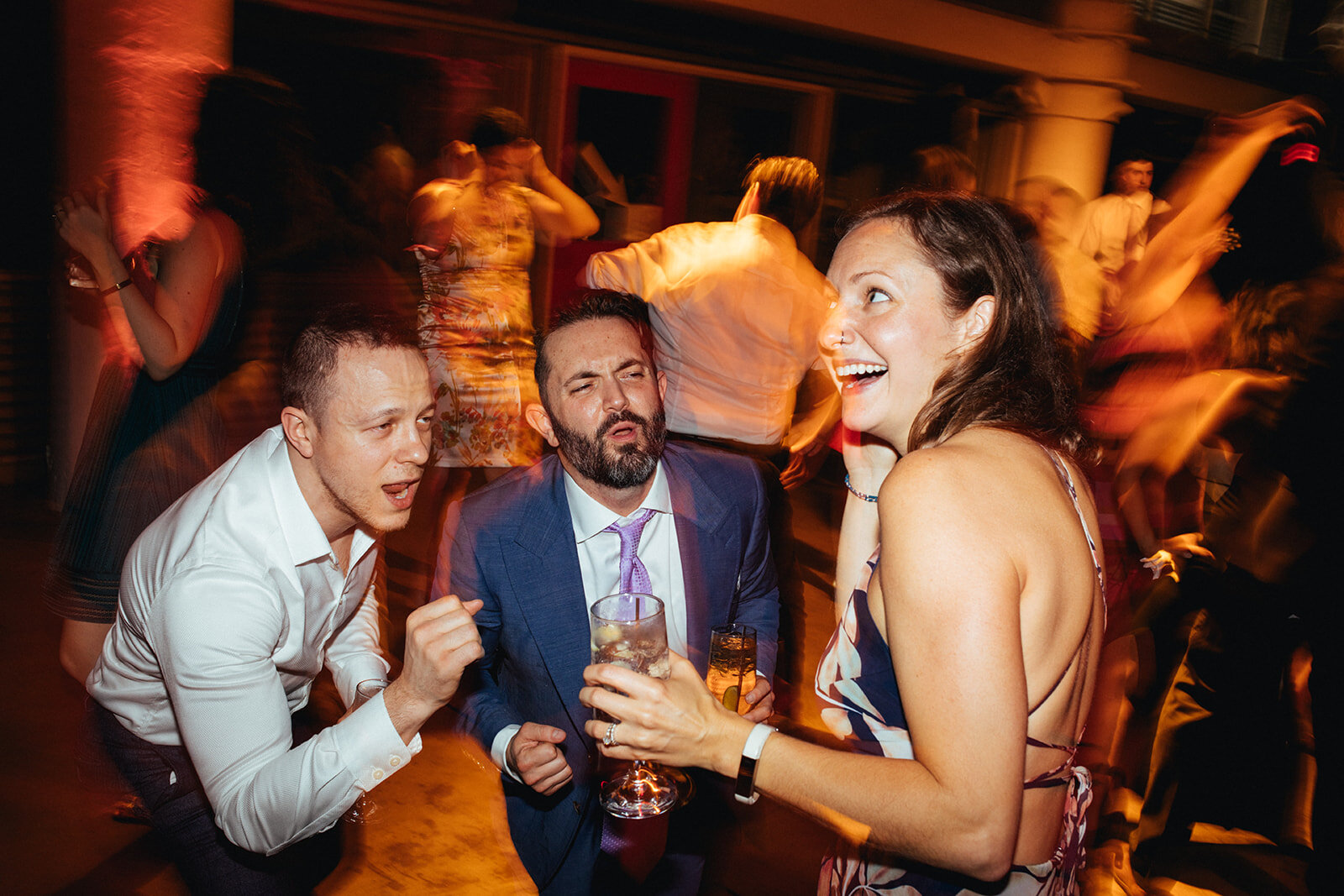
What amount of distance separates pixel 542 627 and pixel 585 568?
22 centimetres

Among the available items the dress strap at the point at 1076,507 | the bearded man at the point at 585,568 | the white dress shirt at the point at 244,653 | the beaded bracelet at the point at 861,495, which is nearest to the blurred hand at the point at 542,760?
the bearded man at the point at 585,568

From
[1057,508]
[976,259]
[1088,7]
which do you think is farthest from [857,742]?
[1088,7]

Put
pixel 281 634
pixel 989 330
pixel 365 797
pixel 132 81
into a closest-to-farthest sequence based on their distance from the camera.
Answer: pixel 989 330, pixel 281 634, pixel 365 797, pixel 132 81

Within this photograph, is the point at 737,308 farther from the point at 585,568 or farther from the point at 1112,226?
the point at 1112,226

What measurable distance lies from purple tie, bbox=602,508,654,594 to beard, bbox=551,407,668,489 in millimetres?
Result: 101

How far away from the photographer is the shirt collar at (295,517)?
1818mm

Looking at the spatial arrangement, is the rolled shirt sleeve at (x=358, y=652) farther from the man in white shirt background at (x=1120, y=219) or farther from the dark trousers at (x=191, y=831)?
the man in white shirt background at (x=1120, y=219)

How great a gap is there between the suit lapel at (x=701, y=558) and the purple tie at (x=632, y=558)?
0.34ft

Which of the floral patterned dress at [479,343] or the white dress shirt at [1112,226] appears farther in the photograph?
the white dress shirt at [1112,226]

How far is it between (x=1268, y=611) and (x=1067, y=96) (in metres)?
4.08

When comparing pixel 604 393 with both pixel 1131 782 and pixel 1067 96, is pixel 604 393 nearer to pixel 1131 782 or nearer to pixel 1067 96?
pixel 1131 782

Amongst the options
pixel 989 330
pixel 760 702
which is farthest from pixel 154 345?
pixel 989 330

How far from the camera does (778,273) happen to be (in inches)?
145

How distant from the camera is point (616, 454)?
2275 millimetres
